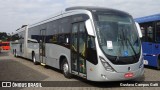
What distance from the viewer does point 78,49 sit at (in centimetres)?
1139

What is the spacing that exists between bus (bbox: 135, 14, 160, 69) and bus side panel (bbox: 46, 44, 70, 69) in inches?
195

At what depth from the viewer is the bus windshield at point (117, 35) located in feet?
33.4

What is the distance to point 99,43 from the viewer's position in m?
10.1

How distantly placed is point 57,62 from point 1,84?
11.6 feet

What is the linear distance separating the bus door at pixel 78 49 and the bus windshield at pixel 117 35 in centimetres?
81

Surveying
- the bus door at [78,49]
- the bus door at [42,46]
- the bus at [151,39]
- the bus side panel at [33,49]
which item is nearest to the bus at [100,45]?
the bus door at [78,49]


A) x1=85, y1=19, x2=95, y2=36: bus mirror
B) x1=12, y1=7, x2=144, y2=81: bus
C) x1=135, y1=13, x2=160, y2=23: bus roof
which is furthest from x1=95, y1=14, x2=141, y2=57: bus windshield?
x1=135, y1=13, x2=160, y2=23: bus roof

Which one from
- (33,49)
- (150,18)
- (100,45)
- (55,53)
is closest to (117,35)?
(100,45)

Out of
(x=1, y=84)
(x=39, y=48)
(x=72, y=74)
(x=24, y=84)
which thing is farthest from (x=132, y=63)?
(x=39, y=48)

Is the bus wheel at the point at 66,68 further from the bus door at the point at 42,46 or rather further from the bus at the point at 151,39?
the bus at the point at 151,39

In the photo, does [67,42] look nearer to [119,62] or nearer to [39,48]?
[119,62]

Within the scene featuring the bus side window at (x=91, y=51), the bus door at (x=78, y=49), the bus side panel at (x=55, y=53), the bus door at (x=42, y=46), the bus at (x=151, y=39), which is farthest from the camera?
the bus door at (x=42, y=46)

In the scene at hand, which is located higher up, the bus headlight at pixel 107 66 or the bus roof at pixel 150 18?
the bus roof at pixel 150 18

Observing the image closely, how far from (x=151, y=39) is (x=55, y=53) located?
17.1ft
